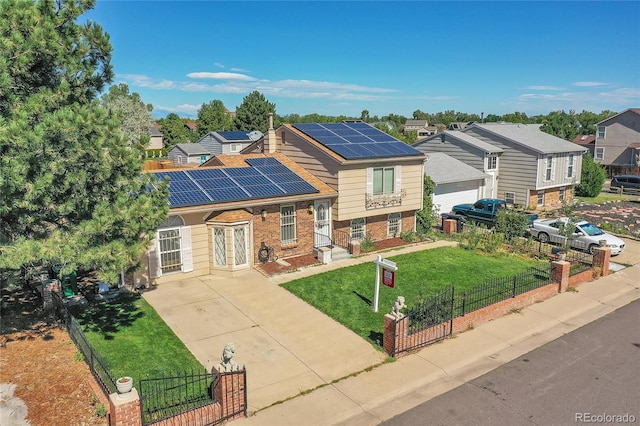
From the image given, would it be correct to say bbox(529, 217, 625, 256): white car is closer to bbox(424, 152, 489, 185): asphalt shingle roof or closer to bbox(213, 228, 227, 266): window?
bbox(424, 152, 489, 185): asphalt shingle roof

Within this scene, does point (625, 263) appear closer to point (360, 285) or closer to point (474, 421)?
point (360, 285)

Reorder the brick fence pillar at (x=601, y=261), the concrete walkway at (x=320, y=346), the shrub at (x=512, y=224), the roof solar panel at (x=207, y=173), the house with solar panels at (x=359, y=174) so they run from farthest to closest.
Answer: the shrub at (x=512, y=224) < the house with solar panels at (x=359, y=174) < the roof solar panel at (x=207, y=173) < the brick fence pillar at (x=601, y=261) < the concrete walkway at (x=320, y=346)

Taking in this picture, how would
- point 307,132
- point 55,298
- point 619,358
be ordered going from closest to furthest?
point 619,358
point 55,298
point 307,132

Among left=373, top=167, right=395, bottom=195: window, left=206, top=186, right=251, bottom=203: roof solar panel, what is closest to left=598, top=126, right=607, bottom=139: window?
left=373, top=167, right=395, bottom=195: window

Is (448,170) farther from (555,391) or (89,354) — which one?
(89,354)

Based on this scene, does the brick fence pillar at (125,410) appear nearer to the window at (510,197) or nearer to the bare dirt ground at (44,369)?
the bare dirt ground at (44,369)

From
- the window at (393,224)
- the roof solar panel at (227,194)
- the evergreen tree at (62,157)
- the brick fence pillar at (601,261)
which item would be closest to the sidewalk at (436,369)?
the brick fence pillar at (601,261)

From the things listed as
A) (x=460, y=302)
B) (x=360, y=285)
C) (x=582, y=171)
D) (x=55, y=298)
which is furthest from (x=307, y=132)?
(x=582, y=171)
